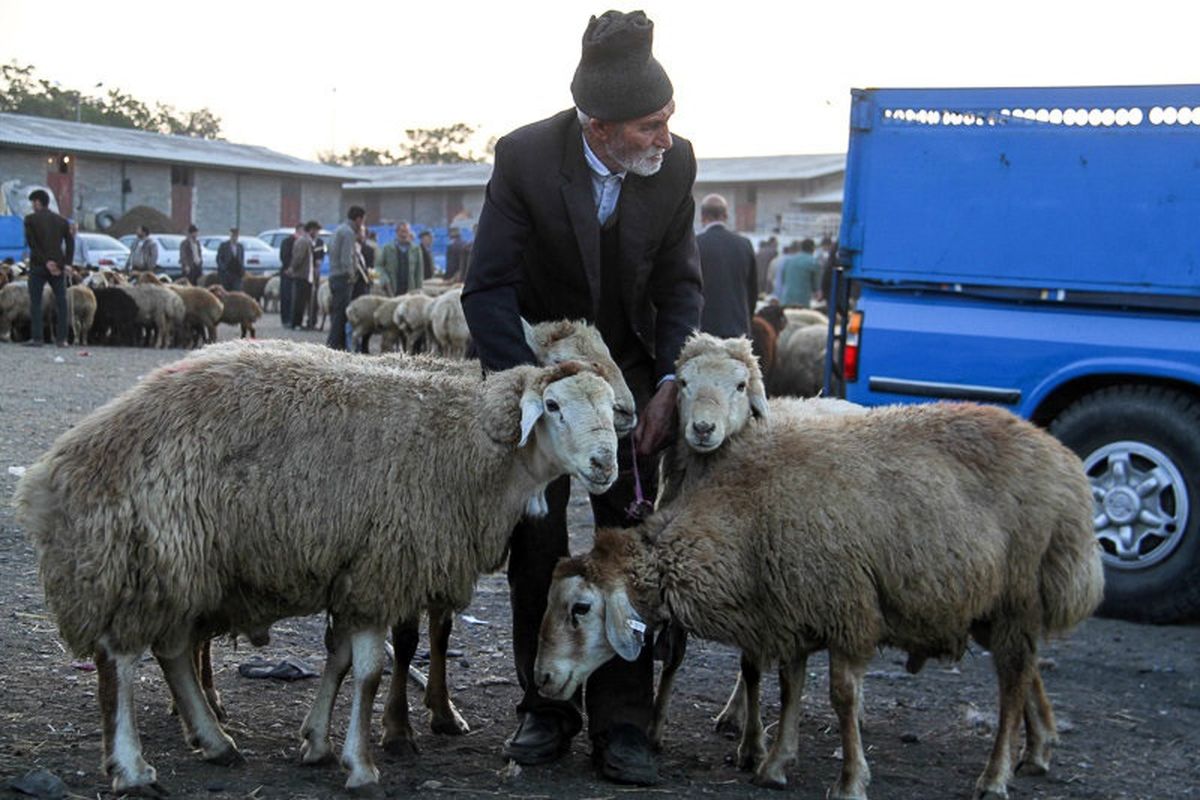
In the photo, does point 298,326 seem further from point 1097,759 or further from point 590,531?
point 1097,759

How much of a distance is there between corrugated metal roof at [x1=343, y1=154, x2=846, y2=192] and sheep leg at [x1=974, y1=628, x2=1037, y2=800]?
4749cm

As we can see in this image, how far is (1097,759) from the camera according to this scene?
4938mm

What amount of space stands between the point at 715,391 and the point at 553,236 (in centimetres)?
76

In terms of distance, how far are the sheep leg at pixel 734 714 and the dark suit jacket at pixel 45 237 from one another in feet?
51.3

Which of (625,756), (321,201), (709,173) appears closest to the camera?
(625,756)

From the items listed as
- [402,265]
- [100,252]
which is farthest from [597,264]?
[100,252]

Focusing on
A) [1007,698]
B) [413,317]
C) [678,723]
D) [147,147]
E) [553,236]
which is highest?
[147,147]

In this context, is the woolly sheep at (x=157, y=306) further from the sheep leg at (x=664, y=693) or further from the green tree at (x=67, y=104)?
the green tree at (x=67, y=104)

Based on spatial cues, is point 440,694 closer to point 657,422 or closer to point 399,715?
point 399,715

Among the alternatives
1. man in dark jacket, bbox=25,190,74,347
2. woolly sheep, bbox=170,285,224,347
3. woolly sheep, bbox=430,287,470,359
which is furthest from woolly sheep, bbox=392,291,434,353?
man in dark jacket, bbox=25,190,74,347

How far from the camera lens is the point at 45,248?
18422mm

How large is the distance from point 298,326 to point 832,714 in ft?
73.4

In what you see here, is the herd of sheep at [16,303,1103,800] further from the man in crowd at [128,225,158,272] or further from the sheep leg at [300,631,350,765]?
the man in crowd at [128,225,158,272]

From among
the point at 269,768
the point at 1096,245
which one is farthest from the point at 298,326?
the point at 269,768
